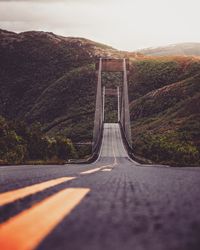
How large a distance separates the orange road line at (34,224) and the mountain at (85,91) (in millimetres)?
42081

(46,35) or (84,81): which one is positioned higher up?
(46,35)

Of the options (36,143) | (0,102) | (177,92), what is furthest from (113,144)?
(0,102)

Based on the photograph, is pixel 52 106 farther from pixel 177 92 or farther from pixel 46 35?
pixel 46 35

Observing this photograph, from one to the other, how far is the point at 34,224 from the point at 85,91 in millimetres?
113187

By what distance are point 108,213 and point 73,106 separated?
4283 inches

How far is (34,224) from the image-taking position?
4.17 ft

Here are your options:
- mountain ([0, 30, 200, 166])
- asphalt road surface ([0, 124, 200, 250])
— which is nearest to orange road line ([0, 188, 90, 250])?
asphalt road surface ([0, 124, 200, 250])

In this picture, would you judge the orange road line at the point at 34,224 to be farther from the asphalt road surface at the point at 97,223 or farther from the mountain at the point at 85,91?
the mountain at the point at 85,91

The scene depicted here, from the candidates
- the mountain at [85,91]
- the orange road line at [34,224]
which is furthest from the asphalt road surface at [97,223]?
the mountain at [85,91]

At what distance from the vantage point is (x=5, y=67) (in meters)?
141

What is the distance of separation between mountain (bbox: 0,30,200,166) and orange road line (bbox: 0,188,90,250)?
138ft

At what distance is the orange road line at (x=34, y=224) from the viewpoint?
1.02 metres

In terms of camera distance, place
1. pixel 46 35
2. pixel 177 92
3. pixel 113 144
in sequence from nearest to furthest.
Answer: pixel 113 144
pixel 177 92
pixel 46 35

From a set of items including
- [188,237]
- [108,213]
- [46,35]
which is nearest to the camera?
[188,237]
